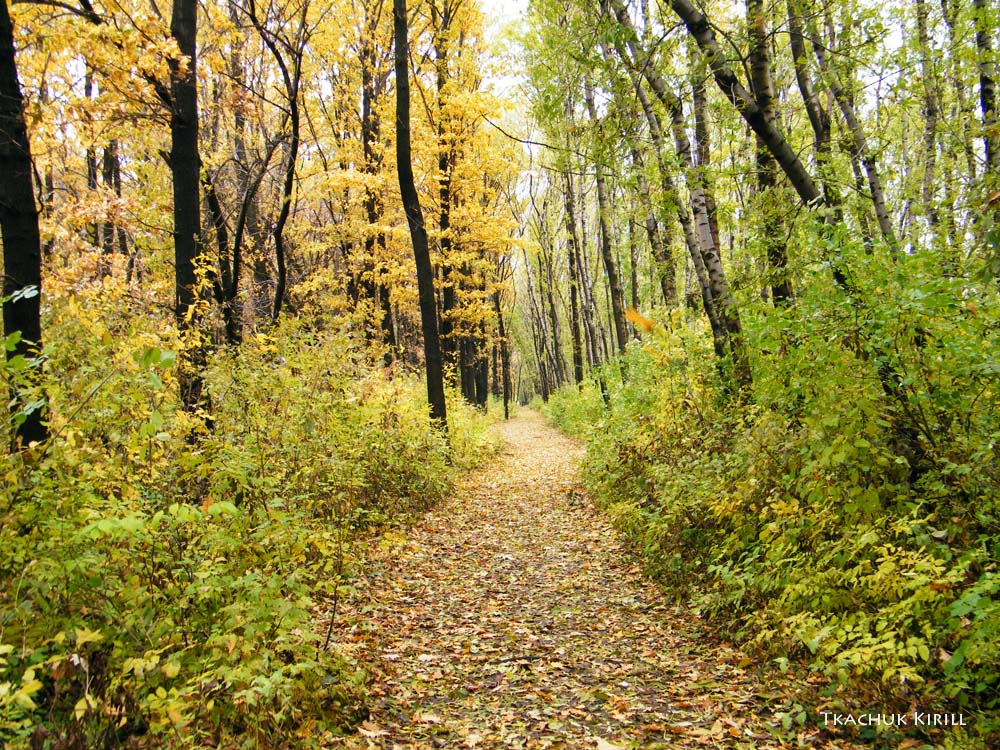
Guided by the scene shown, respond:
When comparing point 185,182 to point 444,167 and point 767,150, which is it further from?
point 444,167

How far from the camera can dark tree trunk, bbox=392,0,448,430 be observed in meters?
11.1

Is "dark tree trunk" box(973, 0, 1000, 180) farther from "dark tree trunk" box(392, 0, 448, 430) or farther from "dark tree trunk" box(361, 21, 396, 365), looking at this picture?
"dark tree trunk" box(361, 21, 396, 365)

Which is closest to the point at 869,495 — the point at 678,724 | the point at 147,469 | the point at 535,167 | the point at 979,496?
the point at 979,496

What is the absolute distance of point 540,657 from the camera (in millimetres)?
4609

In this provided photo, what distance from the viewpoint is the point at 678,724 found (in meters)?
3.51

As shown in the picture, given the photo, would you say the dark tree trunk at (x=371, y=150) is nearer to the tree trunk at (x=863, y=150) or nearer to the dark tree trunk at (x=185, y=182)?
the dark tree trunk at (x=185, y=182)

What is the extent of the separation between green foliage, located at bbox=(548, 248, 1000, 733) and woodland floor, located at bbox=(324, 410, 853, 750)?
1.43ft

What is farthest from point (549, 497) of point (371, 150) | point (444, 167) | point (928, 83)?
point (444, 167)

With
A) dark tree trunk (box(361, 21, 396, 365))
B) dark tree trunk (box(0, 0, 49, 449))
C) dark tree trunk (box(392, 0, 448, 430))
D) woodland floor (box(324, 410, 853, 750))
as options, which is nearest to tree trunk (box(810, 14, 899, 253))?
woodland floor (box(324, 410, 853, 750))

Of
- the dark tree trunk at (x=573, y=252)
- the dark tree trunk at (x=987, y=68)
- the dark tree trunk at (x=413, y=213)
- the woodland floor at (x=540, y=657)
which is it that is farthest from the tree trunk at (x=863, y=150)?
the dark tree trunk at (x=573, y=252)

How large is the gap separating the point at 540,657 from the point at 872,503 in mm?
2765

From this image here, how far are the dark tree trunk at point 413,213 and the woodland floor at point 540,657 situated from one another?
4.94 metres

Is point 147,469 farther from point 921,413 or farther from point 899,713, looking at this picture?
point 921,413

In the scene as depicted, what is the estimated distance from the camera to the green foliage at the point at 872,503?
3.17 metres
